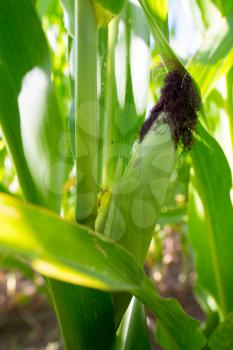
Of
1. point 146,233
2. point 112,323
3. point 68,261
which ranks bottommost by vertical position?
point 112,323

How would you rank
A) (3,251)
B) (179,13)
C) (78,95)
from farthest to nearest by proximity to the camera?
(179,13)
(78,95)
(3,251)

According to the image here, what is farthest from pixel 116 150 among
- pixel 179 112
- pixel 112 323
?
pixel 112 323

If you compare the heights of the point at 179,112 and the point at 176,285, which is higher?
the point at 179,112

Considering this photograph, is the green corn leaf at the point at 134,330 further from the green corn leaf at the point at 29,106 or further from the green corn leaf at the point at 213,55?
the green corn leaf at the point at 213,55

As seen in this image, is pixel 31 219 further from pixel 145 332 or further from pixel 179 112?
pixel 145 332

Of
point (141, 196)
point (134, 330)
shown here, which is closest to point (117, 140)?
point (141, 196)

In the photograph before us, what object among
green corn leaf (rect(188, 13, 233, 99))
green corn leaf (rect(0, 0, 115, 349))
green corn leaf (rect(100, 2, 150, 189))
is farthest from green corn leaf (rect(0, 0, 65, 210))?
green corn leaf (rect(188, 13, 233, 99))

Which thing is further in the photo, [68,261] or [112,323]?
[112,323]

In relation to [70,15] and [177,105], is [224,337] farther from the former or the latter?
[70,15]
